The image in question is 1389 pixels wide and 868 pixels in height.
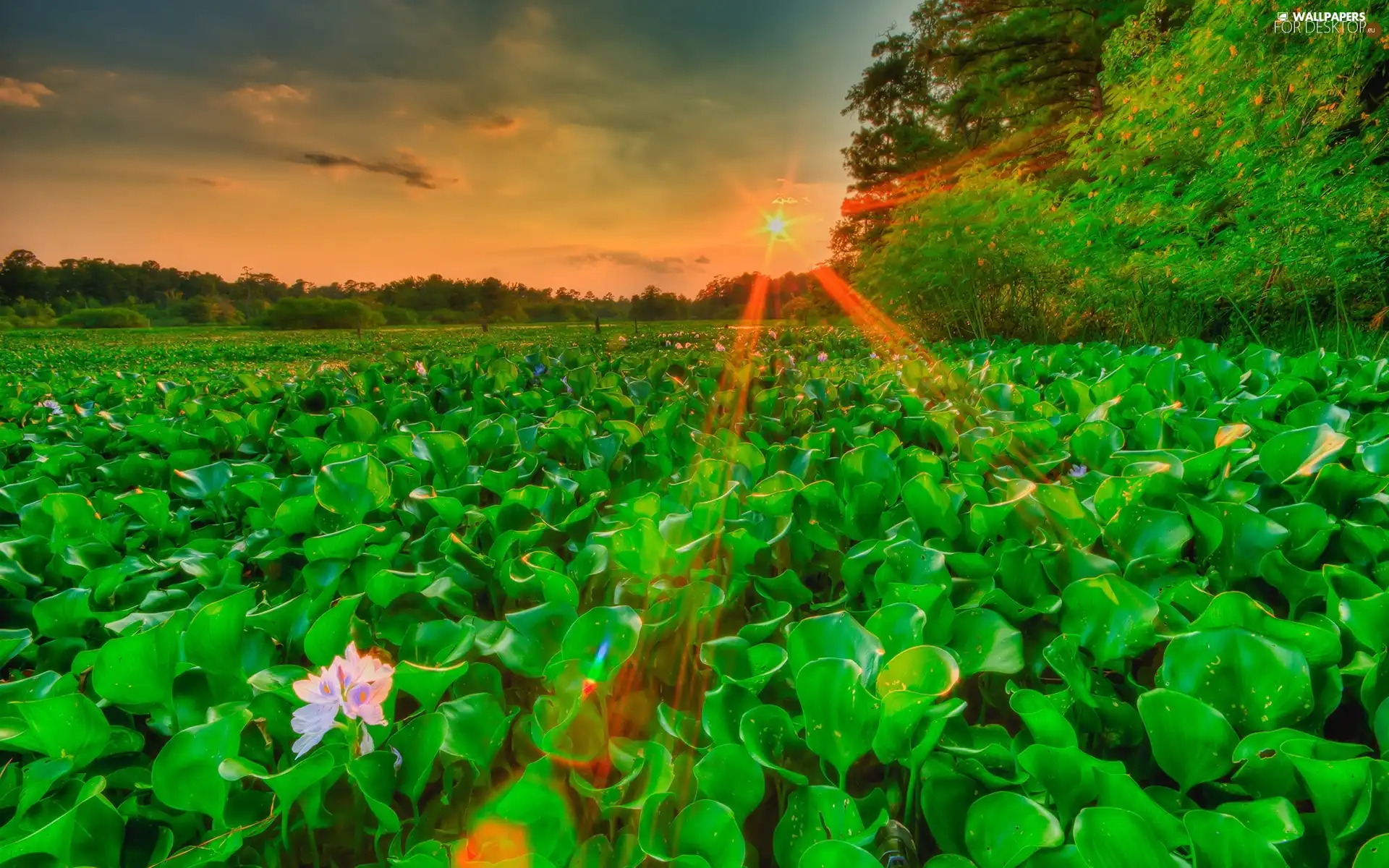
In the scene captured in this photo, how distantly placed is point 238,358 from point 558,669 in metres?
14.8

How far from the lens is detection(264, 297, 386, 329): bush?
166 ft

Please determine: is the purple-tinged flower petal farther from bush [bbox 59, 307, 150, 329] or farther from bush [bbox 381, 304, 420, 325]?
bush [bbox 381, 304, 420, 325]

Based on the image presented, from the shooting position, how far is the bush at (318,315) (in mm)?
50594

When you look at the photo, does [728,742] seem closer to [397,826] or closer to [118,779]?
[397,826]

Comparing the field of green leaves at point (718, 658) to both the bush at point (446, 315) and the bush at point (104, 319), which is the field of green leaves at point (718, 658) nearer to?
the bush at point (104, 319)

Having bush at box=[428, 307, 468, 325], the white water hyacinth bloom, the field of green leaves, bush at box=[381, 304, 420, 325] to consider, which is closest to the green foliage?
the field of green leaves

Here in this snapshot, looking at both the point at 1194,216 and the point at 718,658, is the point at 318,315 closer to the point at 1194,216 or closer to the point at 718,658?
the point at 1194,216

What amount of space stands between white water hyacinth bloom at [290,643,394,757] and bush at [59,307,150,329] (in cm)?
6685

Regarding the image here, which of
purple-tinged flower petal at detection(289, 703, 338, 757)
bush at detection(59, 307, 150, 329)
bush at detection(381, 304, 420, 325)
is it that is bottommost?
bush at detection(59, 307, 150, 329)

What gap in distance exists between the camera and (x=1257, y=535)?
1284mm

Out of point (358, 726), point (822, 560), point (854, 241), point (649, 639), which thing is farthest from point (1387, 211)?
point (854, 241)

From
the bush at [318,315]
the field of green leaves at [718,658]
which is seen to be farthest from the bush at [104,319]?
the field of green leaves at [718,658]

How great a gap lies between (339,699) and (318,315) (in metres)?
63.4

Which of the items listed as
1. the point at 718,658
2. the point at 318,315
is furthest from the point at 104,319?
the point at 718,658
